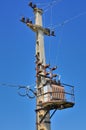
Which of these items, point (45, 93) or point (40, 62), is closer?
point (45, 93)

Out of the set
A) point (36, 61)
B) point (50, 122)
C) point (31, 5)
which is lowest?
point (50, 122)

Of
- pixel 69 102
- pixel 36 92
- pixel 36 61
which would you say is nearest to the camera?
pixel 69 102

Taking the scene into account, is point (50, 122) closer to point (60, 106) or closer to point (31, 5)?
point (60, 106)

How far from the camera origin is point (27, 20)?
4706cm

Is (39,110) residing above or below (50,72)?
below

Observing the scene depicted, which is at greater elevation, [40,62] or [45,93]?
[40,62]

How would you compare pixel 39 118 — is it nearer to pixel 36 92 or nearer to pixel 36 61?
pixel 36 92

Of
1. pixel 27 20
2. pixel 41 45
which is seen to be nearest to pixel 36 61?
pixel 41 45

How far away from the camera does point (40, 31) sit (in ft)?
154

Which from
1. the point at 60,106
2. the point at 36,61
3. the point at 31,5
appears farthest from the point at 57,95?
the point at 31,5

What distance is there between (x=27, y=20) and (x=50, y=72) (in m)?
8.38

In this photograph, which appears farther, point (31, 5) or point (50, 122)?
point (31, 5)

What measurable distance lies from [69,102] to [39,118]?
164 inches

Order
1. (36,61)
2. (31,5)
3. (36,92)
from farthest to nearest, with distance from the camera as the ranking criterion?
(31,5) < (36,61) < (36,92)
